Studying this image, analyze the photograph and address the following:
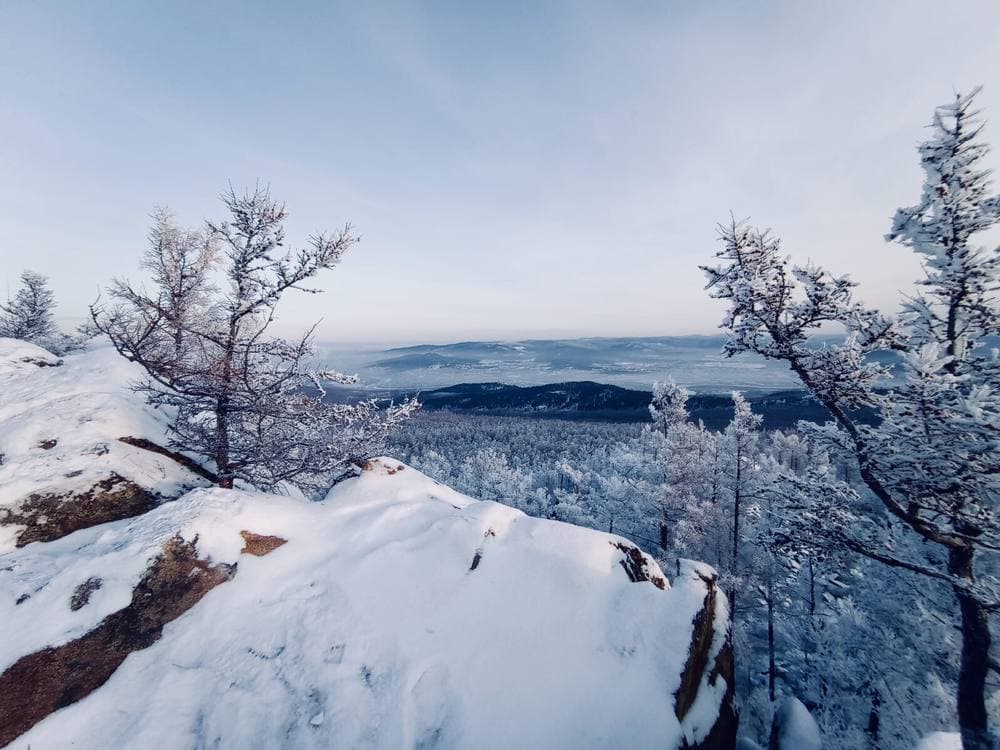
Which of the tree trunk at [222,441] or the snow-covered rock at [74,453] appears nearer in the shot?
→ the snow-covered rock at [74,453]

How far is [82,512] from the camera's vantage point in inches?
259

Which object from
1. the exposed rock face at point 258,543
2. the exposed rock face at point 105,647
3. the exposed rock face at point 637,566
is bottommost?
the exposed rock face at point 637,566

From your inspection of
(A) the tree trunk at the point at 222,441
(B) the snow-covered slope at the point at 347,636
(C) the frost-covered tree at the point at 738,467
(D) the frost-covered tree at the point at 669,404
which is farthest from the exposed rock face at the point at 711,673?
(D) the frost-covered tree at the point at 669,404

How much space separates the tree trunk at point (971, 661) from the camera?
6.49 m

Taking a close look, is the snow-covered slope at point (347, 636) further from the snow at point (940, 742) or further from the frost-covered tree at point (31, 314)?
the frost-covered tree at point (31, 314)

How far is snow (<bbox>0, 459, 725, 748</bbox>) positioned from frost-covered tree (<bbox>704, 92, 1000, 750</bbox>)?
12.2 feet

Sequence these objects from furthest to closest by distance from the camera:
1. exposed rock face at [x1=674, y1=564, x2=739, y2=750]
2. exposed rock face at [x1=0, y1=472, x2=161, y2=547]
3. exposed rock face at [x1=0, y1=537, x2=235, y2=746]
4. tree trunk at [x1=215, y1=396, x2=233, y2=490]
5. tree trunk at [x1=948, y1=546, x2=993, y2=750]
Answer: tree trunk at [x1=215, y1=396, x2=233, y2=490] → tree trunk at [x1=948, y1=546, x2=993, y2=750] → exposed rock face at [x1=0, y1=472, x2=161, y2=547] → exposed rock face at [x1=674, y1=564, x2=739, y2=750] → exposed rock face at [x1=0, y1=537, x2=235, y2=746]

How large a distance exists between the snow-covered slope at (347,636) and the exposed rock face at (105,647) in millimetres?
16

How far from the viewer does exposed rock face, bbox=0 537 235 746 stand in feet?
12.5

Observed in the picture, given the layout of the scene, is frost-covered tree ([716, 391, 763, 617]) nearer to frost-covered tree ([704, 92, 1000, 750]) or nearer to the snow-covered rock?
frost-covered tree ([704, 92, 1000, 750])

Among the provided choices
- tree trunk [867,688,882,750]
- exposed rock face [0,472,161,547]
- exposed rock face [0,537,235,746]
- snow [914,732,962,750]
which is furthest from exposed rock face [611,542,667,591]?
tree trunk [867,688,882,750]

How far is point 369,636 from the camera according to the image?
496 cm

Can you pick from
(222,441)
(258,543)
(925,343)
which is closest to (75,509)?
(222,441)

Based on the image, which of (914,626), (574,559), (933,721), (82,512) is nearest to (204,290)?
(82,512)
